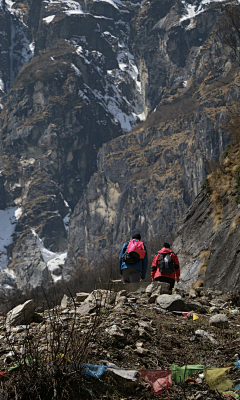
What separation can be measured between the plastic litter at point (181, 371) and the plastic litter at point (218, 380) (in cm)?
12

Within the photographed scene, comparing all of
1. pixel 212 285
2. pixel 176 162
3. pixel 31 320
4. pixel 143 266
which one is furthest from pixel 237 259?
pixel 176 162

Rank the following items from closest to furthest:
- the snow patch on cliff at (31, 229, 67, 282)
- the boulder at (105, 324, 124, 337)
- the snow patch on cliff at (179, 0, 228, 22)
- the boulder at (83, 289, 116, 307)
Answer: the boulder at (105, 324, 124, 337) < the boulder at (83, 289, 116, 307) < the snow patch on cliff at (31, 229, 67, 282) < the snow patch on cliff at (179, 0, 228, 22)

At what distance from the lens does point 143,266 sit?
870 centimetres

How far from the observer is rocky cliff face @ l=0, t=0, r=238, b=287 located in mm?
136125

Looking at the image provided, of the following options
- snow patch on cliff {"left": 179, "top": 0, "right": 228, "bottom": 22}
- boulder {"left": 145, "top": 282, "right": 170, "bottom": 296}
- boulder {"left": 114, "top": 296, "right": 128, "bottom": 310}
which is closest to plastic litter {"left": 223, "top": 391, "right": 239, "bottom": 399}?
boulder {"left": 114, "top": 296, "right": 128, "bottom": 310}

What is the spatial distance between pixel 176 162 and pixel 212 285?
376ft

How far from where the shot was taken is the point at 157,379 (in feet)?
11.5

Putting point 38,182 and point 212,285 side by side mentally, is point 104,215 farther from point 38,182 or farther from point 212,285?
point 212,285

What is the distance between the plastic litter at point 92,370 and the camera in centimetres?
335

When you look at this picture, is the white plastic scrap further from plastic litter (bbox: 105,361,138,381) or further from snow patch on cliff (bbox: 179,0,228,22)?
snow patch on cliff (bbox: 179,0,228,22)

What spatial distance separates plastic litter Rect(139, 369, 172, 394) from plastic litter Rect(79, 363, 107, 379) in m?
0.36

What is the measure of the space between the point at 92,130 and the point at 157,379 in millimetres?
173535

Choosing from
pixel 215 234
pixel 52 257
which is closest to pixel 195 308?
pixel 215 234

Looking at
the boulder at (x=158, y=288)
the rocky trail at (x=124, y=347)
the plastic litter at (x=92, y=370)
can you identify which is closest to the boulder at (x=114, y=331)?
the rocky trail at (x=124, y=347)
